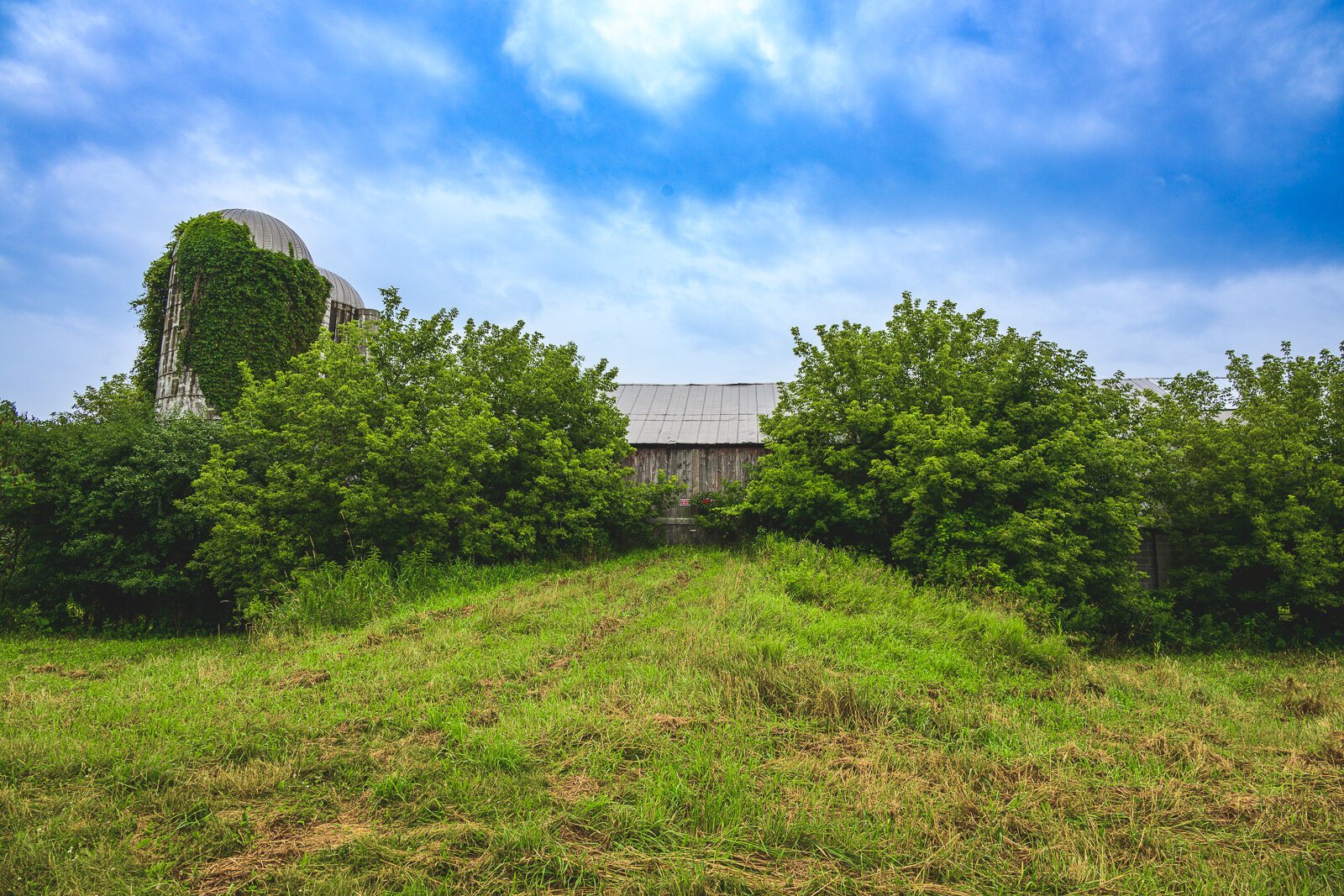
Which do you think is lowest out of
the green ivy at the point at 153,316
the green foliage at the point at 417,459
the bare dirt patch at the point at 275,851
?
the bare dirt patch at the point at 275,851

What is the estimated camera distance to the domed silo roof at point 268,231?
20.0 m

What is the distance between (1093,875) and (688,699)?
2.99 m

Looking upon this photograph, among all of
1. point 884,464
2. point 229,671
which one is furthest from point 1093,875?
point 884,464

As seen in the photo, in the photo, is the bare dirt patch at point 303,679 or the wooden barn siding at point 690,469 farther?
the wooden barn siding at point 690,469

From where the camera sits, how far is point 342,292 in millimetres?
23547

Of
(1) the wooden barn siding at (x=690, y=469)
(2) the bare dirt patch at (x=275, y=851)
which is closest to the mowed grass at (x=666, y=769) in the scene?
(2) the bare dirt patch at (x=275, y=851)

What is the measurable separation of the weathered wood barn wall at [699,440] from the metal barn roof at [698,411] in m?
0.02

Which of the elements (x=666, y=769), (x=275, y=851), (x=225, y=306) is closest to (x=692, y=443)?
(x=225, y=306)

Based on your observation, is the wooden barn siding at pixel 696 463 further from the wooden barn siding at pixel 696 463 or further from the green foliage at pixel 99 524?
the green foliage at pixel 99 524

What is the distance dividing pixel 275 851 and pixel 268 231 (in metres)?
21.4

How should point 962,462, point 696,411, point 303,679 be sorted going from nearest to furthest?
point 303,679 < point 962,462 < point 696,411

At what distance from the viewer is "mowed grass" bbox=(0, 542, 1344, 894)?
3578 millimetres

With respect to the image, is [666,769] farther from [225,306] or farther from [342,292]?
[342,292]

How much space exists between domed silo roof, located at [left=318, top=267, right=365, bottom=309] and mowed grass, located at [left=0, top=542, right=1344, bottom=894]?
17.6 metres
